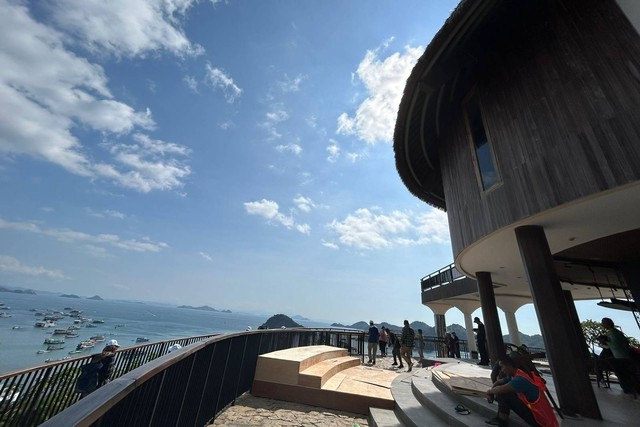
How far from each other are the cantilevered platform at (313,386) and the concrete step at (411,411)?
28 cm

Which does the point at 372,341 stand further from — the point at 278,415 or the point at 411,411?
the point at 278,415

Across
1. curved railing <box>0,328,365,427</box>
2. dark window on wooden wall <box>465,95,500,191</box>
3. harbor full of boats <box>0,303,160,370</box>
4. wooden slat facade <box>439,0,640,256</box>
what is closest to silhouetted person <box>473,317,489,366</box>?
wooden slat facade <box>439,0,640,256</box>

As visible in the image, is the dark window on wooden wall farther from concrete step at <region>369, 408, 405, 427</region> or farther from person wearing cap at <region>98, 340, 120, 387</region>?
person wearing cap at <region>98, 340, 120, 387</region>

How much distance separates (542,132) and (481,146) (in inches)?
66.5

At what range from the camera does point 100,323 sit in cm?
12281

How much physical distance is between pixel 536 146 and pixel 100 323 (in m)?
162

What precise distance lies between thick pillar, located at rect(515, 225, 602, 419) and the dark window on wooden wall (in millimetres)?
1333

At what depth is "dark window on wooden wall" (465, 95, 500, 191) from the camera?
21.6ft

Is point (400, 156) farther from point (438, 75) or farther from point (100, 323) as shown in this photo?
point (100, 323)

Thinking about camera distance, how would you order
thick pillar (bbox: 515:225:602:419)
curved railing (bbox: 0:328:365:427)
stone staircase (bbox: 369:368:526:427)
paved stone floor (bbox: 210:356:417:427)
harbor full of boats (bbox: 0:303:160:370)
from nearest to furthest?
curved railing (bbox: 0:328:365:427) < thick pillar (bbox: 515:225:602:419) < stone staircase (bbox: 369:368:526:427) < paved stone floor (bbox: 210:356:417:427) < harbor full of boats (bbox: 0:303:160:370)

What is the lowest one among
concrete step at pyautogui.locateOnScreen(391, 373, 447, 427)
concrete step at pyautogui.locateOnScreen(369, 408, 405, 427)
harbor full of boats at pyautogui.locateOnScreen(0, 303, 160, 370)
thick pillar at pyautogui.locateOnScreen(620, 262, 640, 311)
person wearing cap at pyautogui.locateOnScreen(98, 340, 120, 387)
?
harbor full of boats at pyautogui.locateOnScreen(0, 303, 160, 370)

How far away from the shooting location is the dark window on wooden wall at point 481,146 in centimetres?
659

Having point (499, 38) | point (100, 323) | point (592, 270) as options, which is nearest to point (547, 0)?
point (499, 38)

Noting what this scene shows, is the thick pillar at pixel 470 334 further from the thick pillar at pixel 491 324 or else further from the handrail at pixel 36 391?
the handrail at pixel 36 391
